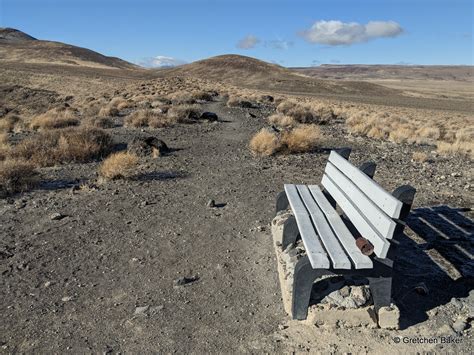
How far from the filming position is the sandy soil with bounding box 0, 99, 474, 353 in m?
3.32

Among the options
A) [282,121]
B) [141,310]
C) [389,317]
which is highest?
[389,317]

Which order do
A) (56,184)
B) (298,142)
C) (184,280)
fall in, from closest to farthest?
1. (184,280)
2. (56,184)
3. (298,142)

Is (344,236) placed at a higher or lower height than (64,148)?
higher

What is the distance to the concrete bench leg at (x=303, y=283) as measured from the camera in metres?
3.23

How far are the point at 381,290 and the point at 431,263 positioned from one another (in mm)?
1453

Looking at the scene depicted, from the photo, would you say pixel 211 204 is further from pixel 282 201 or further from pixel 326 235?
pixel 326 235

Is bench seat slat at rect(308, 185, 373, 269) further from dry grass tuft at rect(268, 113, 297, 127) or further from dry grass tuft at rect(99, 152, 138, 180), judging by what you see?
dry grass tuft at rect(268, 113, 297, 127)

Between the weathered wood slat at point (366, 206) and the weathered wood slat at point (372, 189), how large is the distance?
35 mm

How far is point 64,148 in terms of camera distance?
8977 millimetres

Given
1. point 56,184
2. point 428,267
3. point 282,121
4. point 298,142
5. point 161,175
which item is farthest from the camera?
point 282,121

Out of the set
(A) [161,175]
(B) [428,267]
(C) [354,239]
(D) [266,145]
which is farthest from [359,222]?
(D) [266,145]

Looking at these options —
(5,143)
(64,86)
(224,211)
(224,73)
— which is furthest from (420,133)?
(224,73)

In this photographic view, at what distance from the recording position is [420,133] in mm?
16281

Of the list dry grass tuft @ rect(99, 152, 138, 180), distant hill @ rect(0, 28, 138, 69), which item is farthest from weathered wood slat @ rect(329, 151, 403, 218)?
distant hill @ rect(0, 28, 138, 69)
